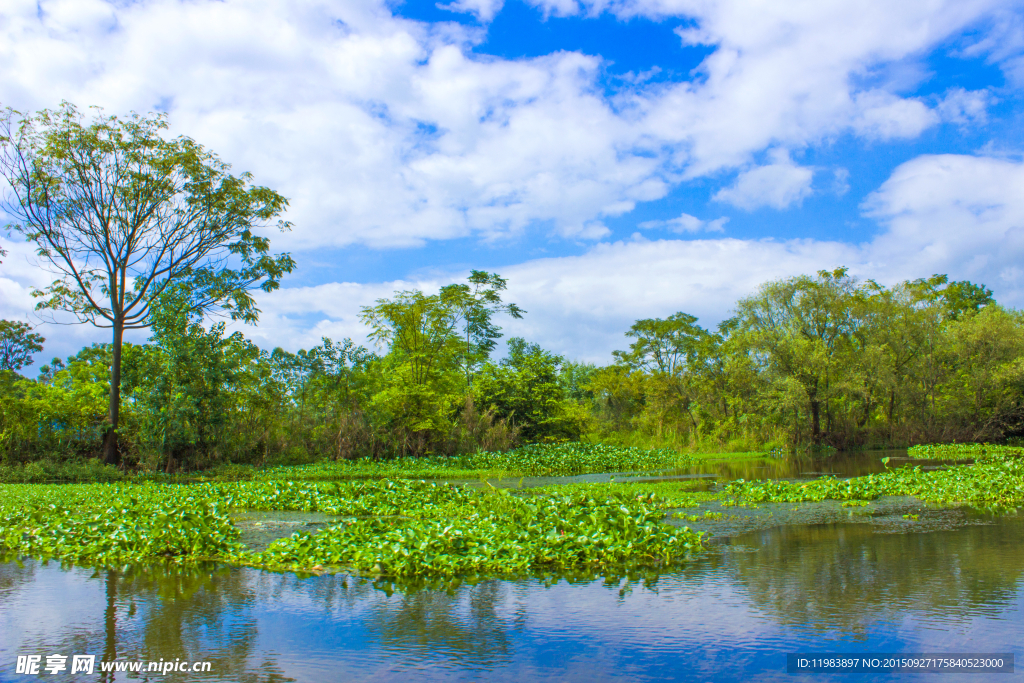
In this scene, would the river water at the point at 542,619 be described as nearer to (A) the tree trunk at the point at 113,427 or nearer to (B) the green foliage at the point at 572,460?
(B) the green foliage at the point at 572,460

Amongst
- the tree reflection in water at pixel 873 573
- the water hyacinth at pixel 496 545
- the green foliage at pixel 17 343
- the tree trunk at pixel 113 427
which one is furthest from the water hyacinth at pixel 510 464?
the green foliage at pixel 17 343

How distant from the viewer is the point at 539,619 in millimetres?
5551

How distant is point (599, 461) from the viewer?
981 inches

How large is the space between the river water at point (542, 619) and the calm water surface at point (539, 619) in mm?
18

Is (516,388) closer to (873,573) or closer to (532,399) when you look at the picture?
(532,399)

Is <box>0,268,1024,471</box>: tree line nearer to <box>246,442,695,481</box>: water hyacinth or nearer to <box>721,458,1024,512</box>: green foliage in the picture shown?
<box>246,442,695,481</box>: water hyacinth

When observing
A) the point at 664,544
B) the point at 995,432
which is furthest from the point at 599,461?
the point at 995,432

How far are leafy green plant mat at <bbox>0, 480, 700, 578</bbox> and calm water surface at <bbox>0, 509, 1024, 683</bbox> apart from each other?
0.45m

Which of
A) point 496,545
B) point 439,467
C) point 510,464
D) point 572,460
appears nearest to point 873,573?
point 496,545

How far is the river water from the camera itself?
180 inches

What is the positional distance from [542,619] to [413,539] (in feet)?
8.03

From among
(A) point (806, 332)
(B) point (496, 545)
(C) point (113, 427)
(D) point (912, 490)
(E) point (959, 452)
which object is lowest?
(E) point (959, 452)

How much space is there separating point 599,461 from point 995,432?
25778mm

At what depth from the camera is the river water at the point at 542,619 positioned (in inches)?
180
